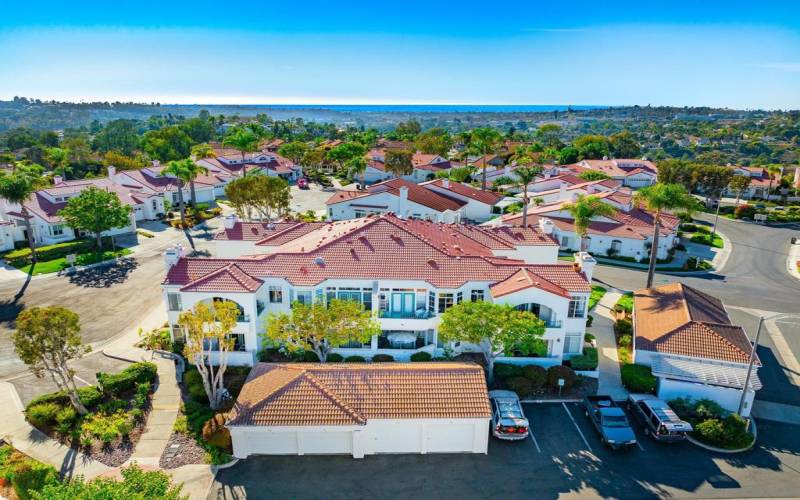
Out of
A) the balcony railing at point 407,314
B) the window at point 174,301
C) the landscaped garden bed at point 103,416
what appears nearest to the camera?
the landscaped garden bed at point 103,416

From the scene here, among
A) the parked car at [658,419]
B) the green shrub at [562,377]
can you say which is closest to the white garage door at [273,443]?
the green shrub at [562,377]

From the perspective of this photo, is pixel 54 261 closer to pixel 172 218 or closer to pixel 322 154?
pixel 172 218

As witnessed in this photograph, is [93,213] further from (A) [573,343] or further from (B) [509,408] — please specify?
(A) [573,343]

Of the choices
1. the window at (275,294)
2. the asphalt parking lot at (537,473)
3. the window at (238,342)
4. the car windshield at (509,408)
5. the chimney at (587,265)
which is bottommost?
the asphalt parking lot at (537,473)

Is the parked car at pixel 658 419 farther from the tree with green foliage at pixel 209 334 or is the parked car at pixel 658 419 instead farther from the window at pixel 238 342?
the window at pixel 238 342

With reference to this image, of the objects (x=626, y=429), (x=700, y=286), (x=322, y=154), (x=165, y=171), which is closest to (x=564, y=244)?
(x=700, y=286)

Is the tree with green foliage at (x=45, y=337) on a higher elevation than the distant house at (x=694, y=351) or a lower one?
higher

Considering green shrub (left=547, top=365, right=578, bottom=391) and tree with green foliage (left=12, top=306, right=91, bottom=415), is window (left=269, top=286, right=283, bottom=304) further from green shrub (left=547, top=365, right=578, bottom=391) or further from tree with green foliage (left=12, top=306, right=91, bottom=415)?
green shrub (left=547, top=365, right=578, bottom=391)
